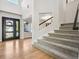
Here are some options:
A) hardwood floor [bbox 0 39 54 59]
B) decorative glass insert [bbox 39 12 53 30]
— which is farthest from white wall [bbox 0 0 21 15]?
hardwood floor [bbox 0 39 54 59]

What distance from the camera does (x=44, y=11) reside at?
6.86 m

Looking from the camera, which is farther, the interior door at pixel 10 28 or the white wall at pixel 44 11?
the interior door at pixel 10 28

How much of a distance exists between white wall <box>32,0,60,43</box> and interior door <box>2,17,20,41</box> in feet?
11.6

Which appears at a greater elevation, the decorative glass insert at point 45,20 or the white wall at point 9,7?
the white wall at point 9,7

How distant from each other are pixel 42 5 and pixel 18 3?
15.1ft

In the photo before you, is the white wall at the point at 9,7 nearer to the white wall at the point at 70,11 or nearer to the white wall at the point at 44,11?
the white wall at the point at 44,11

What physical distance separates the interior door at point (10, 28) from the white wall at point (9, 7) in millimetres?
785

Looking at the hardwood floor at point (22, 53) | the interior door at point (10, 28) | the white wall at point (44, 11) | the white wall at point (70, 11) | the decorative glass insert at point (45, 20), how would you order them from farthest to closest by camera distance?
the interior door at point (10, 28) < the decorative glass insert at point (45, 20) < the white wall at point (44, 11) < the white wall at point (70, 11) < the hardwood floor at point (22, 53)

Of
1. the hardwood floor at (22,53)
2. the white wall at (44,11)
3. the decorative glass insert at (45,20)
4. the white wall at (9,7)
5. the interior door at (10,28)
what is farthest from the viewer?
the interior door at (10,28)

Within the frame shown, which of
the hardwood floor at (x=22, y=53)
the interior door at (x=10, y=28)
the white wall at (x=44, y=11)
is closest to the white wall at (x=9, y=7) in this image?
the interior door at (x=10, y=28)

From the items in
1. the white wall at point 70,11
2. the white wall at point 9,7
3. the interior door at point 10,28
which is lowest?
the interior door at point 10,28

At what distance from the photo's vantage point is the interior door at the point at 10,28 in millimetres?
9391

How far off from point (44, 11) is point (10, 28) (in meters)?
4.61

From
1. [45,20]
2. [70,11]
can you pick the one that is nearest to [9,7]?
Answer: [45,20]
